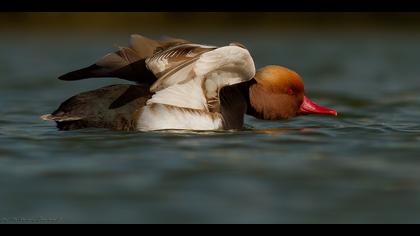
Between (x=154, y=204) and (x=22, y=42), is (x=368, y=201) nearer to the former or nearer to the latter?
(x=154, y=204)

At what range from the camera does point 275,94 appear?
764 cm

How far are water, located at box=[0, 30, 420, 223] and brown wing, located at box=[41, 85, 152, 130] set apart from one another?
10cm

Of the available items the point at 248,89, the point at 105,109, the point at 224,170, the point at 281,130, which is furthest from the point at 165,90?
the point at 224,170

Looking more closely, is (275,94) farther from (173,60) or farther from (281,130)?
(173,60)

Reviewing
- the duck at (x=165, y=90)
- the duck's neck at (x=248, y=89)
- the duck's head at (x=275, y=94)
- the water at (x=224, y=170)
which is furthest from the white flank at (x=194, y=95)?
the duck's head at (x=275, y=94)

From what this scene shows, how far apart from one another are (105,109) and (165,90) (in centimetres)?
52

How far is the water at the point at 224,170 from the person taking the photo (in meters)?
4.43

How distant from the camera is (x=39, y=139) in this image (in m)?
6.83

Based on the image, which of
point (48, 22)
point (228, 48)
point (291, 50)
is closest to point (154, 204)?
point (228, 48)

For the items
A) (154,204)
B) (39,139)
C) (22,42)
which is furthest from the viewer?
(22,42)

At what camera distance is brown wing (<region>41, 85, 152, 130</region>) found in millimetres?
6598
